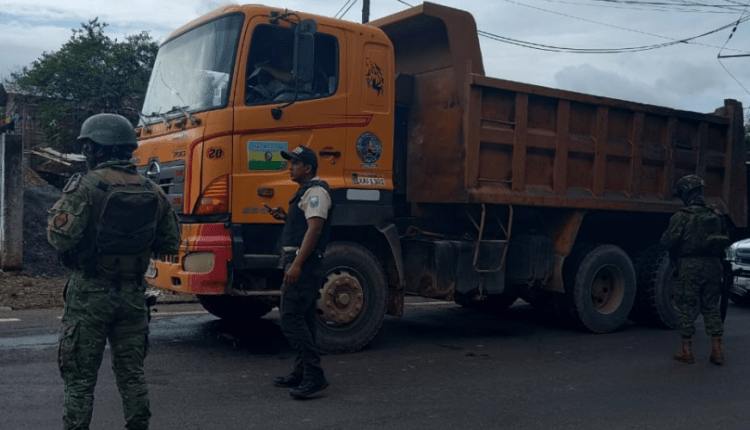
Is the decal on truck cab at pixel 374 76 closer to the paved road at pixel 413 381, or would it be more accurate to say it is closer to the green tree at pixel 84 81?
the paved road at pixel 413 381

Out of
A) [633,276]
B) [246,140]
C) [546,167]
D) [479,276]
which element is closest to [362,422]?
[246,140]

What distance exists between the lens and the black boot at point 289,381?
5586 mm

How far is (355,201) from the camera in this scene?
22.4 ft

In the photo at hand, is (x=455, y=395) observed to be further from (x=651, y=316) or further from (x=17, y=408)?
(x=651, y=316)

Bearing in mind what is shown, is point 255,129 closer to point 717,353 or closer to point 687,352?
point 687,352

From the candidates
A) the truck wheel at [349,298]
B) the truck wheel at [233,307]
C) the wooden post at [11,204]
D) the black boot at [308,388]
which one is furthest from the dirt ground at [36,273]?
the black boot at [308,388]

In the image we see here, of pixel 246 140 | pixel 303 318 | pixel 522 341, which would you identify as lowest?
pixel 522 341

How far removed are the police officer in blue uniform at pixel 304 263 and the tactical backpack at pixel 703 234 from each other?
3513mm

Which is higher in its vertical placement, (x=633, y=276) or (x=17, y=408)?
(x=633, y=276)

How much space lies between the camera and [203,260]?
6207 mm

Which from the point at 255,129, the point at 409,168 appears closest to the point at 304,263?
the point at 255,129

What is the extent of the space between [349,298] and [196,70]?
2313 millimetres

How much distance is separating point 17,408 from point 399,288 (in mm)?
3373

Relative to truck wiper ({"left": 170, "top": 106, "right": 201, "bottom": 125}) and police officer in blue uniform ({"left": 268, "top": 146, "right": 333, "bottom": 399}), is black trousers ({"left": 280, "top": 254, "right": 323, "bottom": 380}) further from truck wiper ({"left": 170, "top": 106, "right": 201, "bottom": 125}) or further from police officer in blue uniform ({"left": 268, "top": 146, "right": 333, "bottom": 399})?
truck wiper ({"left": 170, "top": 106, "right": 201, "bottom": 125})
